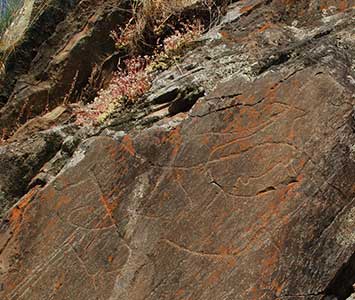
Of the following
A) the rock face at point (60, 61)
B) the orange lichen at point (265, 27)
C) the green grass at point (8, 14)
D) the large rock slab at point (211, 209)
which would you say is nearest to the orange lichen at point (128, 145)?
the large rock slab at point (211, 209)

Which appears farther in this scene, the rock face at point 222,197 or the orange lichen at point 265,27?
the orange lichen at point 265,27

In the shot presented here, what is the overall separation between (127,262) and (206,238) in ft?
1.89

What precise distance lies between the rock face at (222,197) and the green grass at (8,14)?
325 centimetres

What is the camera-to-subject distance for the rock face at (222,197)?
4.08 meters

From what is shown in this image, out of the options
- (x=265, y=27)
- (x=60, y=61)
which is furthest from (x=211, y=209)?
(x=60, y=61)

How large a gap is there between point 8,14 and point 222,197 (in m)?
4.70

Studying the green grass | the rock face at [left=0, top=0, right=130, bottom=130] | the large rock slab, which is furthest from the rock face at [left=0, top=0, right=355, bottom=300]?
the green grass

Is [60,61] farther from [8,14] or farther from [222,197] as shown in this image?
[222,197]

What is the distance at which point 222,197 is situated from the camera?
440 cm

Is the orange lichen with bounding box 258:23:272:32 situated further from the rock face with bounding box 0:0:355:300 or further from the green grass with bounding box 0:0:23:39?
the green grass with bounding box 0:0:23:39

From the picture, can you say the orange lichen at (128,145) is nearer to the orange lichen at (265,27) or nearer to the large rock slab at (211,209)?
the large rock slab at (211,209)

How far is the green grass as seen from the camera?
7965mm

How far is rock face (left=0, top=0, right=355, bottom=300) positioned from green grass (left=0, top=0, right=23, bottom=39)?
3.25m

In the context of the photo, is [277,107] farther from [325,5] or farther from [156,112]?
[325,5]
